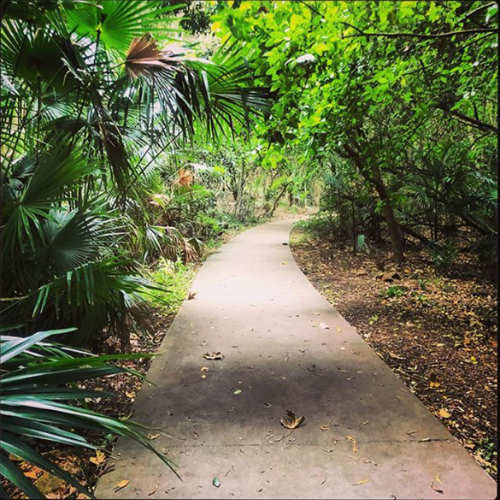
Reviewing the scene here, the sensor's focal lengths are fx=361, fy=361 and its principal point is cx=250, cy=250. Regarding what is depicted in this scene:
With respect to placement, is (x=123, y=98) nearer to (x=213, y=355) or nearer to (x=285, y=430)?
(x=213, y=355)

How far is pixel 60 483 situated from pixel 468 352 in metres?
3.46

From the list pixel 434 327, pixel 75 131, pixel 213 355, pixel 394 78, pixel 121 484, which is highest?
pixel 394 78

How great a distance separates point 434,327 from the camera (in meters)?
4.16

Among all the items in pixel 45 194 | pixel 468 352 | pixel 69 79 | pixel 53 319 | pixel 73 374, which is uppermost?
pixel 69 79

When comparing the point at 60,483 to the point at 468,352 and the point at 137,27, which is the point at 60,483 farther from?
the point at 468,352

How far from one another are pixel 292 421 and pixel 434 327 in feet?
8.48

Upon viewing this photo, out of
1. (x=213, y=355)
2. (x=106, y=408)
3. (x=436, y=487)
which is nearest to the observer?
(x=436, y=487)

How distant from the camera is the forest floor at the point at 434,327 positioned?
251 centimetres

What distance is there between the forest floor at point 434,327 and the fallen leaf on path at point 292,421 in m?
0.98

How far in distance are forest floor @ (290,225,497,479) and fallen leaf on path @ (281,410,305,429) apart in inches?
38.6

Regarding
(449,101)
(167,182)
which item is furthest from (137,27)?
(167,182)

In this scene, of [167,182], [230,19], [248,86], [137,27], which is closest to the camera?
[230,19]

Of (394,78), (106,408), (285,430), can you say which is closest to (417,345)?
(285,430)

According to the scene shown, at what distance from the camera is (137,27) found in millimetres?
2215
